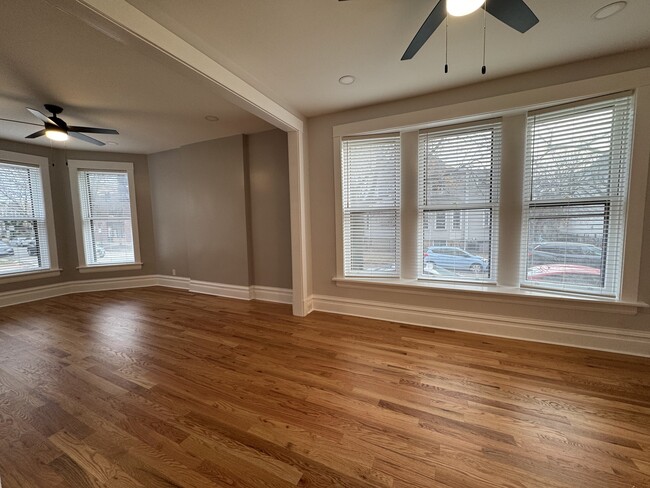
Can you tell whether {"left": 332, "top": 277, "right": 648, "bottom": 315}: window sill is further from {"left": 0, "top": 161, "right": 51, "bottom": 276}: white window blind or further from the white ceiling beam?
{"left": 0, "top": 161, "right": 51, "bottom": 276}: white window blind

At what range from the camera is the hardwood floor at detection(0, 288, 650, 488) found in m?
1.22

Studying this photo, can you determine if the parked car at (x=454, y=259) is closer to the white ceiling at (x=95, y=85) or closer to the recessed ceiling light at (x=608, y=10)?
the recessed ceiling light at (x=608, y=10)

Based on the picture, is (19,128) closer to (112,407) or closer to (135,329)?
(135,329)

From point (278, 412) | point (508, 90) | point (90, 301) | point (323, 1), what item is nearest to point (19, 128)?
point (90, 301)

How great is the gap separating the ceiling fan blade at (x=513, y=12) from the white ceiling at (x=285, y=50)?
0.40m

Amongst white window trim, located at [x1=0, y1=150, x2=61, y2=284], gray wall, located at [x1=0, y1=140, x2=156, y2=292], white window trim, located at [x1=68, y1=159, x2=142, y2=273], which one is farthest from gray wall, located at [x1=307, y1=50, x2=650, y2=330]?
white window trim, located at [x1=0, y1=150, x2=61, y2=284]

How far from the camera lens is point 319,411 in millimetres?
1613

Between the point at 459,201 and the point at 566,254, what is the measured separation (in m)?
1.12

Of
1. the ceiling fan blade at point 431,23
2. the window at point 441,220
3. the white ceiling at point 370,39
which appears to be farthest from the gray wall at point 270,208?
the ceiling fan blade at point 431,23

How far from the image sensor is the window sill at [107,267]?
4.66 metres

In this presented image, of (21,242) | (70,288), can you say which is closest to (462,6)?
(21,242)

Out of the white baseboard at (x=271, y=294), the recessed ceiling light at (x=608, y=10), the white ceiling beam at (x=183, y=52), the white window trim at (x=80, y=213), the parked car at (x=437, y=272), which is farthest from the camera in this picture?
the white window trim at (x=80, y=213)

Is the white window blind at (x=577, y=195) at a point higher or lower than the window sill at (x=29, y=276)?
higher

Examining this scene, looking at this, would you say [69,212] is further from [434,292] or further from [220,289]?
[434,292]
